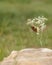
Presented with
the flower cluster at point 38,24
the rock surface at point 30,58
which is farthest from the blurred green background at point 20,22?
the rock surface at point 30,58

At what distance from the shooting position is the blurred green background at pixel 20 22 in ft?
29.6

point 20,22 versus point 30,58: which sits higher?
point 20,22

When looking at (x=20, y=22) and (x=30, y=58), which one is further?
(x=20, y=22)

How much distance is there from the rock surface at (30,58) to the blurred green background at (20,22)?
9.04 ft

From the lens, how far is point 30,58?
4070 mm

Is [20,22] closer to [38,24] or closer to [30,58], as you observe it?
[38,24]

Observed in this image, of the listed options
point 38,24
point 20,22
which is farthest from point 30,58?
point 20,22

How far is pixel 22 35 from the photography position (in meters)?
10.4

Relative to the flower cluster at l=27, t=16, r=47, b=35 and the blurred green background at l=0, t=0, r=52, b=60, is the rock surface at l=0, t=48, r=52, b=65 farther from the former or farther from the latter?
the blurred green background at l=0, t=0, r=52, b=60

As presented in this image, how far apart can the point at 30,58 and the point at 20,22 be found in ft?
25.8

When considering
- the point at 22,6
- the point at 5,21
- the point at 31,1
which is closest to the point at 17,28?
the point at 5,21

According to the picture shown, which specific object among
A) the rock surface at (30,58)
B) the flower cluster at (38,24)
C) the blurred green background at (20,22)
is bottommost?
the rock surface at (30,58)

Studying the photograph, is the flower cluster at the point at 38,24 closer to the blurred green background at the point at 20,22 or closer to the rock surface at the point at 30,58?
the rock surface at the point at 30,58

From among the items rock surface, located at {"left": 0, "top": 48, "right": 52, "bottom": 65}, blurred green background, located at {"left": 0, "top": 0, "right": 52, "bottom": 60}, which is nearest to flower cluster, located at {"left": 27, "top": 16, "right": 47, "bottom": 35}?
rock surface, located at {"left": 0, "top": 48, "right": 52, "bottom": 65}
